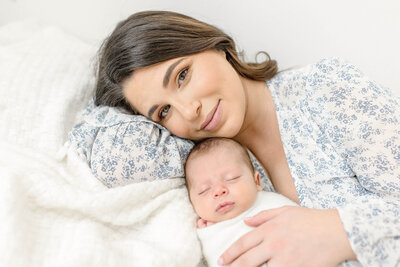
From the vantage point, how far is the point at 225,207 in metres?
1.12

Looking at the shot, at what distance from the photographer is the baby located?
1101 mm

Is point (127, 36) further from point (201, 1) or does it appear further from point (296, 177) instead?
point (296, 177)

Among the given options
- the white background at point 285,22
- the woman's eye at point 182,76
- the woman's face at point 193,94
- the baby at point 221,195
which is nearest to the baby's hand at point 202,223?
the baby at point 221,195

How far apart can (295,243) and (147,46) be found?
739 millimetres

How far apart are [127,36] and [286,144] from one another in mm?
673

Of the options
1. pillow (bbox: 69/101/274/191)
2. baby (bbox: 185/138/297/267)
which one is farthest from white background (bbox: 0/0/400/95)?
baby (bbox: 185/138/297/267)

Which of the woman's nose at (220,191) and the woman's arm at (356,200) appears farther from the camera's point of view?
the woman's nose at (220,191)

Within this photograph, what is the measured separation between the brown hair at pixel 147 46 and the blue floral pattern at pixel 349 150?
0.88 ft

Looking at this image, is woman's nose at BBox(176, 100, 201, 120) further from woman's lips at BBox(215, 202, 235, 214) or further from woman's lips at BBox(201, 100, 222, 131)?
woman's lips at BBox(215, 202, 235, 214)

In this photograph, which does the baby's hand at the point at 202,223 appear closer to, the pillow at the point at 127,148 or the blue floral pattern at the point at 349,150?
the pillow at the point at 127,148

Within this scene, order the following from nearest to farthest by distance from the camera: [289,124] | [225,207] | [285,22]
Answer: [225,207], [289,124], [285,22]

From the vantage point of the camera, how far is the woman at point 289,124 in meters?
0.99

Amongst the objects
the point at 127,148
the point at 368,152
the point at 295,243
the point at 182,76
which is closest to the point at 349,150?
the point at 368,152

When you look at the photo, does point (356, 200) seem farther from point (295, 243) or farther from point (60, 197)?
point (60, 197)
